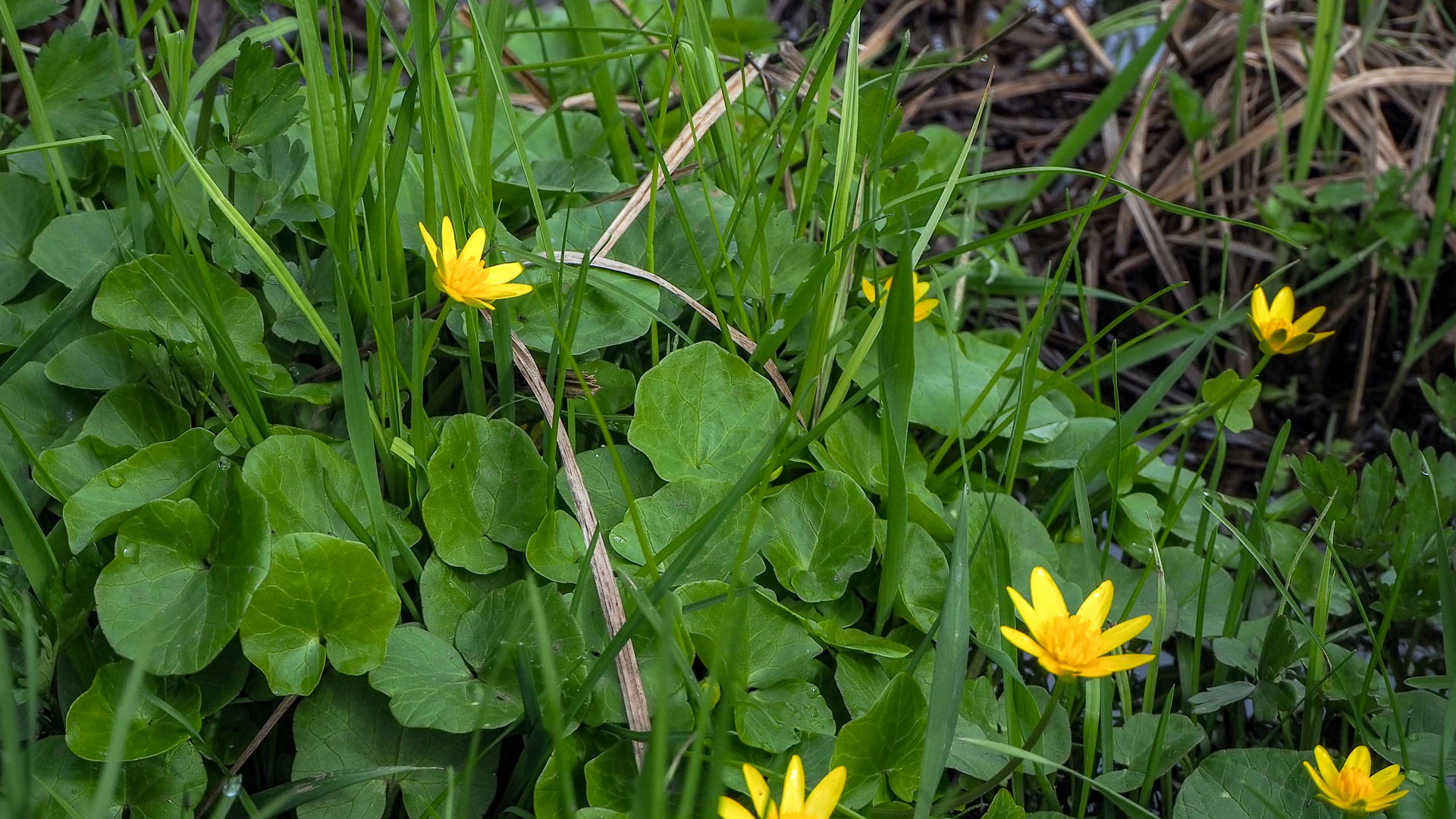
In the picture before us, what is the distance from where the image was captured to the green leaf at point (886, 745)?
111 centimetres

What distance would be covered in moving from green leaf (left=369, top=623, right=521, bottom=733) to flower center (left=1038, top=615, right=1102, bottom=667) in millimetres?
518

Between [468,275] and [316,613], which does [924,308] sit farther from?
[316,613]

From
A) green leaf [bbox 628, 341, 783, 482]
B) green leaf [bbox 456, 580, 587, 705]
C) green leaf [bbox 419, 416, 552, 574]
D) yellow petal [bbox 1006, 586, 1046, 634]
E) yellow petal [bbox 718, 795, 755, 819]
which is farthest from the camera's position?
green leaf [bbox 628, 341, 783, 482]

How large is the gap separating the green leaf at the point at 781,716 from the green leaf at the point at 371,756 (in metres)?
0.27

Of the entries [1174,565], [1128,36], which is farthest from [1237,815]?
[1128,36]

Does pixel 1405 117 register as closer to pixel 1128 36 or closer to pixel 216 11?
pixel 1128 36

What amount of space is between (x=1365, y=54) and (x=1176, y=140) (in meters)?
0.47

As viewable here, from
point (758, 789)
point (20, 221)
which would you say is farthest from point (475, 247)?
point (20, 221)

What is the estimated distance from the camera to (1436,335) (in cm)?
195

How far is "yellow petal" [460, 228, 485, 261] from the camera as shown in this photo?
3.69ft

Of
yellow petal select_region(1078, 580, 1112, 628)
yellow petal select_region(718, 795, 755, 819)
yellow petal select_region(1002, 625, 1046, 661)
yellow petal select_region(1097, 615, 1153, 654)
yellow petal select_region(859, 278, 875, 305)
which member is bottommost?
yellow petal select_region(718, 795, 755, 819)

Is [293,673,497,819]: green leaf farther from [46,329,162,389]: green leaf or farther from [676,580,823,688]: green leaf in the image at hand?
[46,329,162,389]: green leaf

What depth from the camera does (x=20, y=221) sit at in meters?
1.43

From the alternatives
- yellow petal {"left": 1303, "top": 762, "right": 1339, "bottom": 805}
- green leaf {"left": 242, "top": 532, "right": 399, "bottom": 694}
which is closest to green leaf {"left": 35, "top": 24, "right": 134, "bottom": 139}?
green leaf {"left": 242, "top": 532, "right": 399, "bottom": 694}
